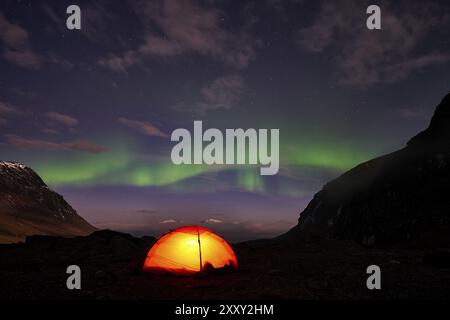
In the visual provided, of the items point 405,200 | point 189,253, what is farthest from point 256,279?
point 405,200

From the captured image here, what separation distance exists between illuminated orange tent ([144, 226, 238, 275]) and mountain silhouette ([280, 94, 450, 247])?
24715mm

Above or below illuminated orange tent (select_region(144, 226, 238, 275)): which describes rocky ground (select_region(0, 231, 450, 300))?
below

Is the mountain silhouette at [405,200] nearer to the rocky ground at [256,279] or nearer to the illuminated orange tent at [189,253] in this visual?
the rocky ground at [256,279]

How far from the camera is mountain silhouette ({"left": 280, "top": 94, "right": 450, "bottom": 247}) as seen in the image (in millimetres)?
49562

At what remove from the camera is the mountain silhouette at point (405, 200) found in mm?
49562

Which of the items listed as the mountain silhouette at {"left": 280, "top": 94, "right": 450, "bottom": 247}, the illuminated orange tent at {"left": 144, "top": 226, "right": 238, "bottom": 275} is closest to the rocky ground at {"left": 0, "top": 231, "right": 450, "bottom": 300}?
the illuminated orange tent at {"left": 144, "top": 226, "right": 238, "bottom": 275}

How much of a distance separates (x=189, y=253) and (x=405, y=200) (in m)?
71.7

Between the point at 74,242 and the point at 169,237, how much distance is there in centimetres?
1302

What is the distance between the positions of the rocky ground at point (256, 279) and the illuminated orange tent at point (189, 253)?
34 centimetres

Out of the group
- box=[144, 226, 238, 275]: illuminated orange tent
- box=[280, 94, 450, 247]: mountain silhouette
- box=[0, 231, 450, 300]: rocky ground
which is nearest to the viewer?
box=[0, 231, 450, 300]: rocky ground

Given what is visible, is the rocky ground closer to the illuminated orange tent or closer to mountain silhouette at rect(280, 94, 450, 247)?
the illuminated orange tent
